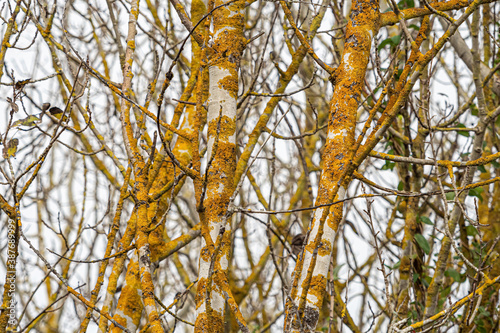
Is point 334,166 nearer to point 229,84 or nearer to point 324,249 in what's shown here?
point 324,249

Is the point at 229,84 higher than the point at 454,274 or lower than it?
higher

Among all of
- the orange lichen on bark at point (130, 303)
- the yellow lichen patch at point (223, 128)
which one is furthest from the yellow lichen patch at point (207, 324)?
the orange lichen on bark at point (130, 303)

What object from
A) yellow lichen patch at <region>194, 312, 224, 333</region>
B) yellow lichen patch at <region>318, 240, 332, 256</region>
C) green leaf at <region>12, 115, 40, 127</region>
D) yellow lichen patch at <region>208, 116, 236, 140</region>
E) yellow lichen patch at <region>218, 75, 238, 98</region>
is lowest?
yellow lichen patch at <region>194, 312, 224, 333</region>

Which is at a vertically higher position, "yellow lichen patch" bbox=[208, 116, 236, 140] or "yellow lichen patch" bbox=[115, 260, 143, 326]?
"yellow lichen patch" bbox=[208, 116, 236, 140]

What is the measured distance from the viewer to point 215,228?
1709 millimetres

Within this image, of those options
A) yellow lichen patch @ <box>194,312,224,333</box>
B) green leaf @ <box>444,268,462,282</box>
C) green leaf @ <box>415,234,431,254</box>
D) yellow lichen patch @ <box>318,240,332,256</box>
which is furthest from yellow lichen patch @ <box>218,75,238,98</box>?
green leaf @ <box>444,268,462,282</box>

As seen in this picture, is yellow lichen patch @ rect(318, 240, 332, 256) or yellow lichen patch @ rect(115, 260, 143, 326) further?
yellow lichen patch @ rect(115, 260, 143, 326)

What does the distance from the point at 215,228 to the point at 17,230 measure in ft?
3.22

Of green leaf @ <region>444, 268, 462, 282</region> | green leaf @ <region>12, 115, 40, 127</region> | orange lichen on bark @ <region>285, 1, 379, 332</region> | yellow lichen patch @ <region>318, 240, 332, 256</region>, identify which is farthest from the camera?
green leaf @ <region>444, 268, 462, 282</region>

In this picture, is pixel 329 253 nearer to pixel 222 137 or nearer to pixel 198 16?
pixel 222 137

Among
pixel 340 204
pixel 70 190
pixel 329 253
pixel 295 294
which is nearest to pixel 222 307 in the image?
pixel 295 294

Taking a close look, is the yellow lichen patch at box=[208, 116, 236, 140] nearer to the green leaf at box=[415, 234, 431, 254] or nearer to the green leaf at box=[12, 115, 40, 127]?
the green leaf at box=[12, 115, 40, 127]

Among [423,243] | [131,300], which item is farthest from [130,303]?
[423,243]

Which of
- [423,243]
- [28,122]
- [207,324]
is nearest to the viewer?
[207,324]
